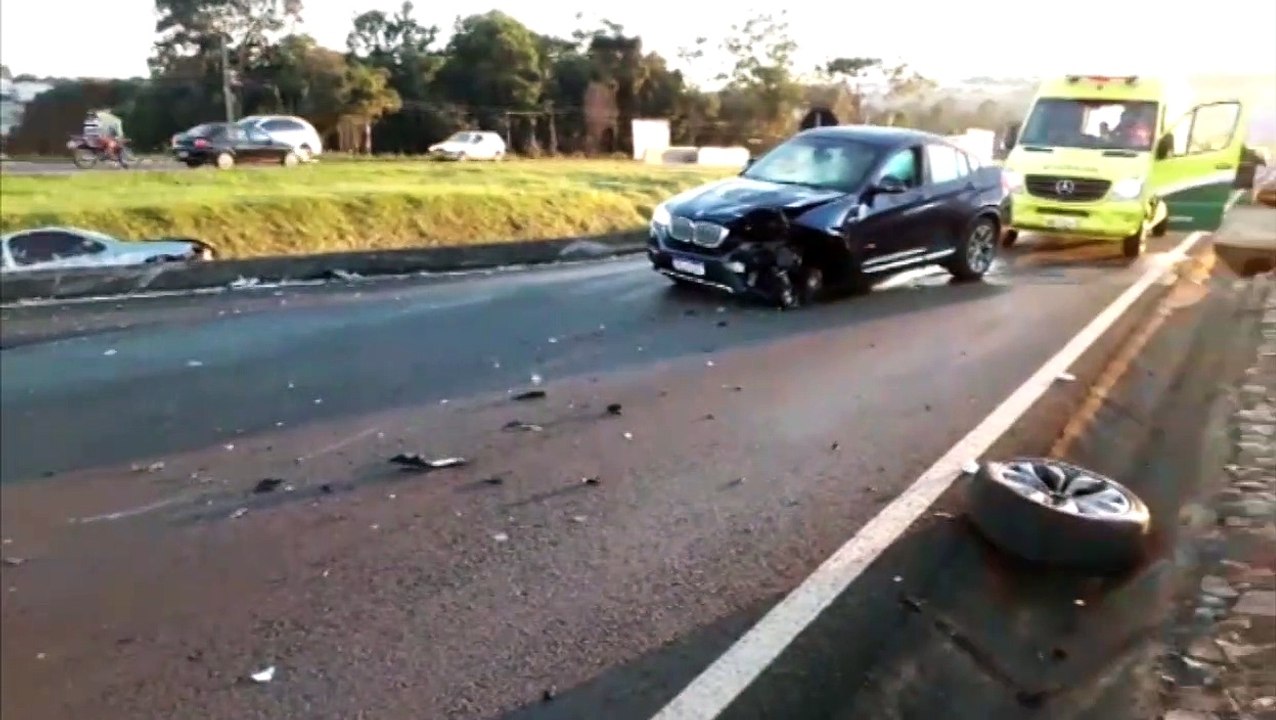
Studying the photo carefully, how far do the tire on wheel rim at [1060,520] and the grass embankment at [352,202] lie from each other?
14.4 m

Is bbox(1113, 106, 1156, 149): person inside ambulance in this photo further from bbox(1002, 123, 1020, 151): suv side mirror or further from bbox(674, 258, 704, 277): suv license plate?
bbox(674, 258, 704, 277): suv license plate

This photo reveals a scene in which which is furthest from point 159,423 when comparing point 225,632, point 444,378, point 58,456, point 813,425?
point 813,425

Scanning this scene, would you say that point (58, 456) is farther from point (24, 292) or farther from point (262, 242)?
point (262, 242)

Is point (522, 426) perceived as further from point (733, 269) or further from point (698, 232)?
point (698, 232)

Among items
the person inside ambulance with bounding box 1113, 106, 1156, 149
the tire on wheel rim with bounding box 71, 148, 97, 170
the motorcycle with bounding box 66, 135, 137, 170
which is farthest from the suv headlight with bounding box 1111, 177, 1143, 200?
the tire on wheel rim with bounding box 71, 148, 97, 170

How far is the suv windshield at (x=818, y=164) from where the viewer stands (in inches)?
436

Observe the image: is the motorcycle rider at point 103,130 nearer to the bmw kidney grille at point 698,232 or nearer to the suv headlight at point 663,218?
the suv headlight at point 663,218

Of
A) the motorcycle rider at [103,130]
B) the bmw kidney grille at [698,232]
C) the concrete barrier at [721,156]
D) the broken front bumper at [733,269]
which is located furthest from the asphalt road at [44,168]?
the broken front bumper at [733,269]

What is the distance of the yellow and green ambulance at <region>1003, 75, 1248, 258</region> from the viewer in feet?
46.4

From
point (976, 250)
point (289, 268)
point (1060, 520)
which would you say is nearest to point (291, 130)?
point (289, 268)

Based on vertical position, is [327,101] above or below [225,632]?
above

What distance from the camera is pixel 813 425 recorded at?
21.9 ft

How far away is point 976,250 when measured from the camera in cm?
1264

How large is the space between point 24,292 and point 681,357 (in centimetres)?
702
